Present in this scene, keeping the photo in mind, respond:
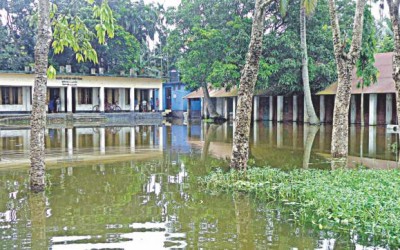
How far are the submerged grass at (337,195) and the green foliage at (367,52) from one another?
347 inches

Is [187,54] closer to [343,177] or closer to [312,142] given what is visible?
[312,142]

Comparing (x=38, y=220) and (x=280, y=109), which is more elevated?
(x=280, y=109)

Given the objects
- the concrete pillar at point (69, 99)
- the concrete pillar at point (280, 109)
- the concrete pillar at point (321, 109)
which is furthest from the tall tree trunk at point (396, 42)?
the concrete pillar at point (69, 99)

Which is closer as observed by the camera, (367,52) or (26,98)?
(367,52)

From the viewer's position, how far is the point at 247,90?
10211mm

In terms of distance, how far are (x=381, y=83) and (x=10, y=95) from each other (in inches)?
1057

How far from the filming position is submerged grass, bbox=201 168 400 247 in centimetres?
579

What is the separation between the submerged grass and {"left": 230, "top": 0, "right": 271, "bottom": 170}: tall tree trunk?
56cm

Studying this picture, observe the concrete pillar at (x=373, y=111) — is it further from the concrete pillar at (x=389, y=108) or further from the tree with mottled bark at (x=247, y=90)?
the tree with mottled bark at (x=247, y=90)

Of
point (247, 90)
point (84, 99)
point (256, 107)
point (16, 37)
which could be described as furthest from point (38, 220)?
point (16, 37)

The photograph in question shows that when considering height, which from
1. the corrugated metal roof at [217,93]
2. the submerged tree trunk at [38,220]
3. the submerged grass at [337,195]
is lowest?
the submerged tree trunk at [38,220]

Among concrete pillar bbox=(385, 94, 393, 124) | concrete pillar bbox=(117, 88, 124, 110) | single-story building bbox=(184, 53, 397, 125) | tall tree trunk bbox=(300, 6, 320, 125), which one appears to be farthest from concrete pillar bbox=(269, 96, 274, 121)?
concrete pillar bbox=(117, 88, 124, 110)

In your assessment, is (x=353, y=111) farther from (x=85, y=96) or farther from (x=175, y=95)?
(x=175, y=95)

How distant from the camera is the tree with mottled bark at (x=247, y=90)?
32.9 feet
